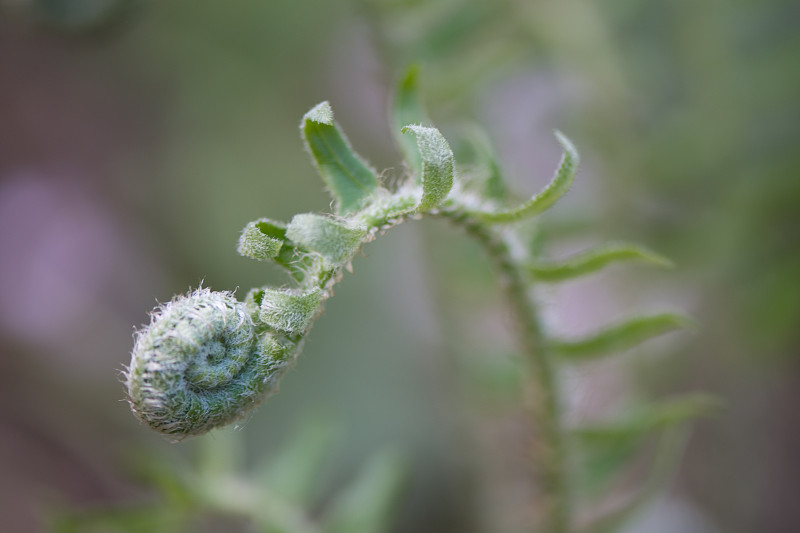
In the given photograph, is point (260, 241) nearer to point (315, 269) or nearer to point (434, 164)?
point (315, 269)

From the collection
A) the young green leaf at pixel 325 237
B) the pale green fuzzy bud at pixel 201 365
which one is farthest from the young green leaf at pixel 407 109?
the pale green fuzzy bud at pixel 201 365

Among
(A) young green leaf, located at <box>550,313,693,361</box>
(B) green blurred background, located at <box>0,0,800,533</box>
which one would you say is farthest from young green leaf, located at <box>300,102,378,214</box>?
(B) green blurred background, located at <box>0,0,800,533</box>

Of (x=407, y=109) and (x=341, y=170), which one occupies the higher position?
(x=407, y=109)

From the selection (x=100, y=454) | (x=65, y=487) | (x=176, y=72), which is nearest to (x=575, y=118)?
(x=176, y=72)

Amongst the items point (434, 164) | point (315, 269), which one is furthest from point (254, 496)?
point (434, 164)

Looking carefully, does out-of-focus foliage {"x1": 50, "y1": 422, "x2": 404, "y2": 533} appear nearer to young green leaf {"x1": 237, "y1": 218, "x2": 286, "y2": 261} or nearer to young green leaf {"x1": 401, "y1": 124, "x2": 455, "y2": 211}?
young green leaf {"x1": 237, "y1": 218, "x2": 286, "y2": 261}

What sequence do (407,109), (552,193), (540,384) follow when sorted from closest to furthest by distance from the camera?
(552,193)
(407,109)
(540,384)
